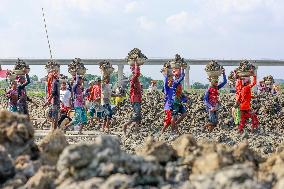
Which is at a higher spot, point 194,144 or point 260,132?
point 194,144

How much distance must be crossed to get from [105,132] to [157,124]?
2.10 metres

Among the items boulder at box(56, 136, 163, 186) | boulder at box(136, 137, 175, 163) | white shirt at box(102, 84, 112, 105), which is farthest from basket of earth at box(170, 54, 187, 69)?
boulder at box(56, 136, 163, 186)

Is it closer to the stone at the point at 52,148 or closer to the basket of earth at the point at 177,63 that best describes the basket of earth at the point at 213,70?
the basket of earth at the point at 177,63

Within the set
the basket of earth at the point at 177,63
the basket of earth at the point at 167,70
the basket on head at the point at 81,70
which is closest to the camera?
the basket of earth at the point at 167,70

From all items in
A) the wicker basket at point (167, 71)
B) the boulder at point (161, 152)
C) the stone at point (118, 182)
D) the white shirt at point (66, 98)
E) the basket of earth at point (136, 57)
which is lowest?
the white shirt at point (66, 98)

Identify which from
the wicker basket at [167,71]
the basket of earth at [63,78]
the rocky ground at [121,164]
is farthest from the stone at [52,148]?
the basket of earth at [63,78]

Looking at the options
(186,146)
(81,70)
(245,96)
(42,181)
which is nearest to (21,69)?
(81,70)

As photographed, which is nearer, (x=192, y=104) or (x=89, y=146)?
(x=89, y=146)

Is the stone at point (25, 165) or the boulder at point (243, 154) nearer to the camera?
the stone at point (25, 165)

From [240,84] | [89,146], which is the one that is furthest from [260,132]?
[89,146]

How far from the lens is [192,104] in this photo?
60.7 ft

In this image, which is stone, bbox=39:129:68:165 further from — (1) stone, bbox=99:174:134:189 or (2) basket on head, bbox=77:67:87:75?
(2) basket on head, bbox=77:67:87:75

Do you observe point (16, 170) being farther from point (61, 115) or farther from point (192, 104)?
point (192, 104)

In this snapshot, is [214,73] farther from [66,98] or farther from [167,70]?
[66,98]
